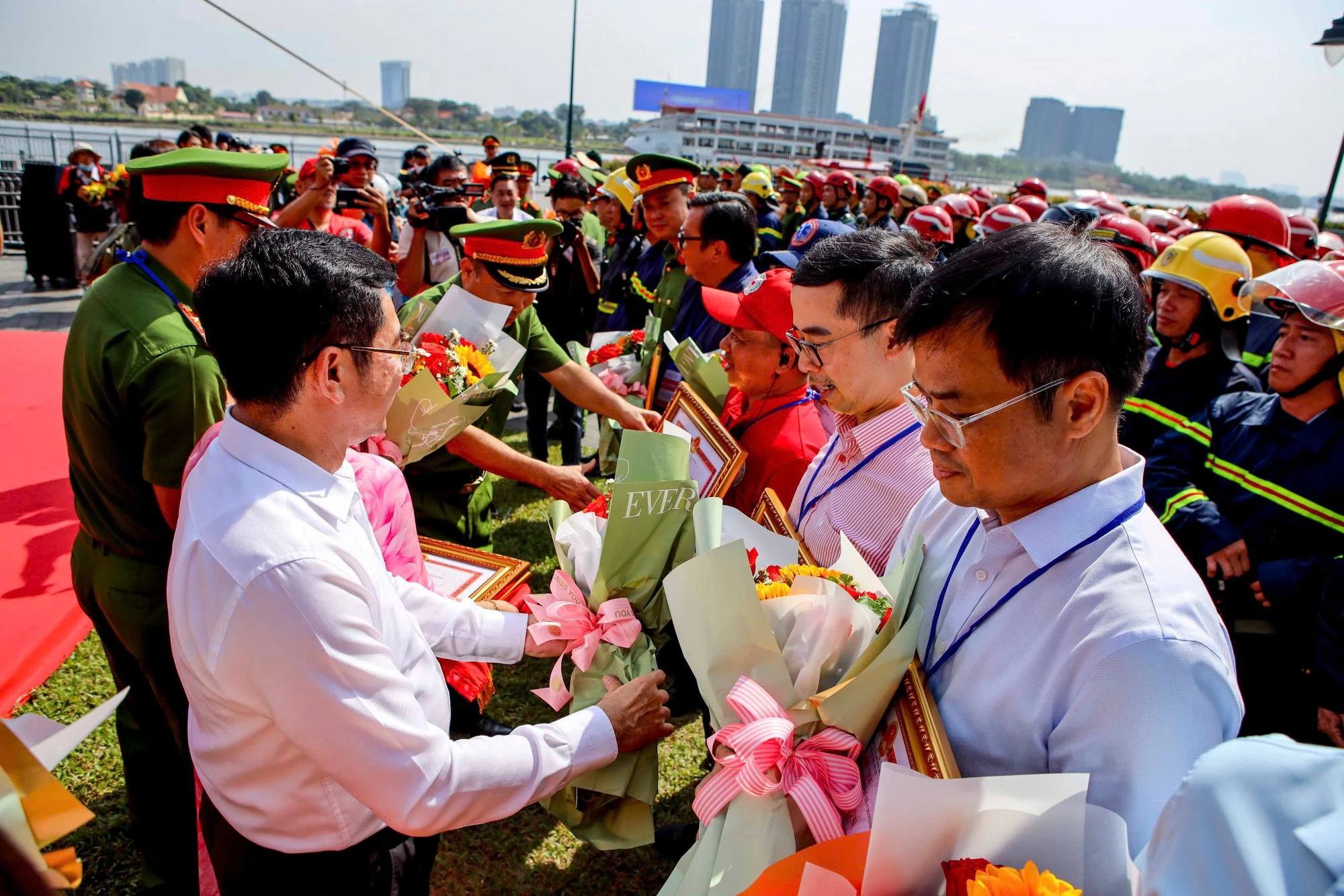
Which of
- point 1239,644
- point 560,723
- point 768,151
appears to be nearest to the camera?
point 560,723

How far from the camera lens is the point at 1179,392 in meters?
3.64

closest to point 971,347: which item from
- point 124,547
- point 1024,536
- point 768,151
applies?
point 1024,536

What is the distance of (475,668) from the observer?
91.7 inches

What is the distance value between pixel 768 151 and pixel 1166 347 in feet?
257

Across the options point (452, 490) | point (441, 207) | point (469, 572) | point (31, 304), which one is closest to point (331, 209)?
point (441, 207)

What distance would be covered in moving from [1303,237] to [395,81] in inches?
6676

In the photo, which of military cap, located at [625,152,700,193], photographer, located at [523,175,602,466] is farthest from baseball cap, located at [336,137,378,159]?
military cap, located at [625,152,700,193]

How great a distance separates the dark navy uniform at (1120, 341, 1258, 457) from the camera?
359cm

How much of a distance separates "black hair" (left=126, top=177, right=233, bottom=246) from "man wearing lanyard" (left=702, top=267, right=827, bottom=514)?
5.99 feet

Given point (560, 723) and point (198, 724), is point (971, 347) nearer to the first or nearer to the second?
point (560, 723)

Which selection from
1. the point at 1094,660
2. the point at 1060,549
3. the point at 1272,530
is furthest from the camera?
the point at 1272,530

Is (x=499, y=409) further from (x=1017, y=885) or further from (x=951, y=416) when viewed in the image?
(x=1017, y=885)

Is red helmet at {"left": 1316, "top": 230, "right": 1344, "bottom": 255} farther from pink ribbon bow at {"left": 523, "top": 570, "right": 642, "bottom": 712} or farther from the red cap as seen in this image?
pink ribbon bow at {"left": 523, "top": 570, "right": 642, "bottom": 712}

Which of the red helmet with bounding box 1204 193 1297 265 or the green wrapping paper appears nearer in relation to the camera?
the green wrapping paper
